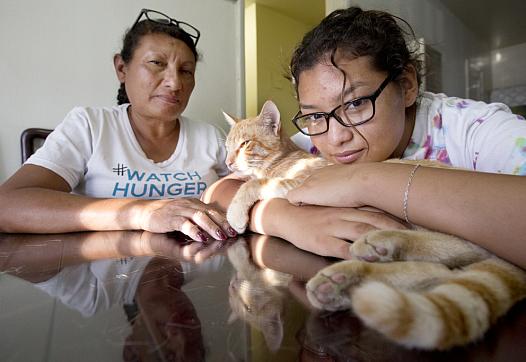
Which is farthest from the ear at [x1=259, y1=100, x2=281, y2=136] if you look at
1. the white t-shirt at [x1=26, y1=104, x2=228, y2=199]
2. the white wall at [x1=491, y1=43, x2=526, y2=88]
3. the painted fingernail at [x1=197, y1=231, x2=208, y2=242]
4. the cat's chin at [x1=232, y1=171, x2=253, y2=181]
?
the white wall at [x1=491, y1=43, x2=526, y2=88]

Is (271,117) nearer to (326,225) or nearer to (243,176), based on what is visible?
(243,176)

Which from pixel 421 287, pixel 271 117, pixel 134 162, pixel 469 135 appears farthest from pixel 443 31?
pixel 421 287

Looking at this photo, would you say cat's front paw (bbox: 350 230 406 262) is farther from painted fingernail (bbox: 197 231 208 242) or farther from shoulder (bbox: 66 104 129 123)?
shoulder (bbox: 66 104 129 123)

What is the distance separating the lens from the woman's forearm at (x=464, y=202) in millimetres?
437

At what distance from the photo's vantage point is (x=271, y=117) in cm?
122

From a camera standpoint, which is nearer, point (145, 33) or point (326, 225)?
point (326, 225)

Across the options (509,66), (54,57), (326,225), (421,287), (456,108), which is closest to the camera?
(421,287)

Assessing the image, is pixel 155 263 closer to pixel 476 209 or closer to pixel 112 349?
pixel 112 349

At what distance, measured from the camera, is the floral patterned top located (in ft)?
2.14

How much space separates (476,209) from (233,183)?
2.56 ft

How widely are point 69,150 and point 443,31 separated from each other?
12.4ft

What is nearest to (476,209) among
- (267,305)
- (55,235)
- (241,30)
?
(267,305)

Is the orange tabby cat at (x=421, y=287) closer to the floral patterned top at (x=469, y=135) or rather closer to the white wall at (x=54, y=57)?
the floral patterned top at (x=469, y=135)

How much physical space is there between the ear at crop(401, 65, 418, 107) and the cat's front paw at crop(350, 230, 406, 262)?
1.56 feet
